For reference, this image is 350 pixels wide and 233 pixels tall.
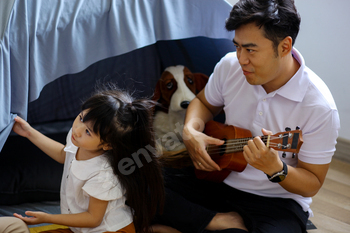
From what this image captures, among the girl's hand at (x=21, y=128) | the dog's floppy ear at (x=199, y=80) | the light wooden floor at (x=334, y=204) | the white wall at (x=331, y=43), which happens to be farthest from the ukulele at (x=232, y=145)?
the white wall at (x=331, y=43)

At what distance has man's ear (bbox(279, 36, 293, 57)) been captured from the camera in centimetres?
99

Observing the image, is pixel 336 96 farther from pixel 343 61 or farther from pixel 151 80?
pixel 151 80

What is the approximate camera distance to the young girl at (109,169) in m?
0.87

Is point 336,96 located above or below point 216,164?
below

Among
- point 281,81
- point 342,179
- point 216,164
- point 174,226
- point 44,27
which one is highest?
point 44,27

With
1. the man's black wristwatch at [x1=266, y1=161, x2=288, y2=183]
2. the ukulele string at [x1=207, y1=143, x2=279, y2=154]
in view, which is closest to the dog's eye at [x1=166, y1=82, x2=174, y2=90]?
the ukulele string at [x1=207, y1=143, x2=279, y2=154]

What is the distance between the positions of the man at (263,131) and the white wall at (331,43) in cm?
84

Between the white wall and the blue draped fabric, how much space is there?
2.16 ft

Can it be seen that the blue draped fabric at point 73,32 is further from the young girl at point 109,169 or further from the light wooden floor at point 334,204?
the light wooden floor at point 334,204

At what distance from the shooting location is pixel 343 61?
5.86 ft

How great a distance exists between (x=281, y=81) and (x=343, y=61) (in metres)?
0.91

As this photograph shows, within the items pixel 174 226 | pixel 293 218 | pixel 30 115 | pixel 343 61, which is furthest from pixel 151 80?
pixel 343 61

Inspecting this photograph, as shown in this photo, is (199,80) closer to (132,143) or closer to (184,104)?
(184,104)

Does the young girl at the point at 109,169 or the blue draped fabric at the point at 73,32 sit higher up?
the blue draped fabric at the point at 73,32
